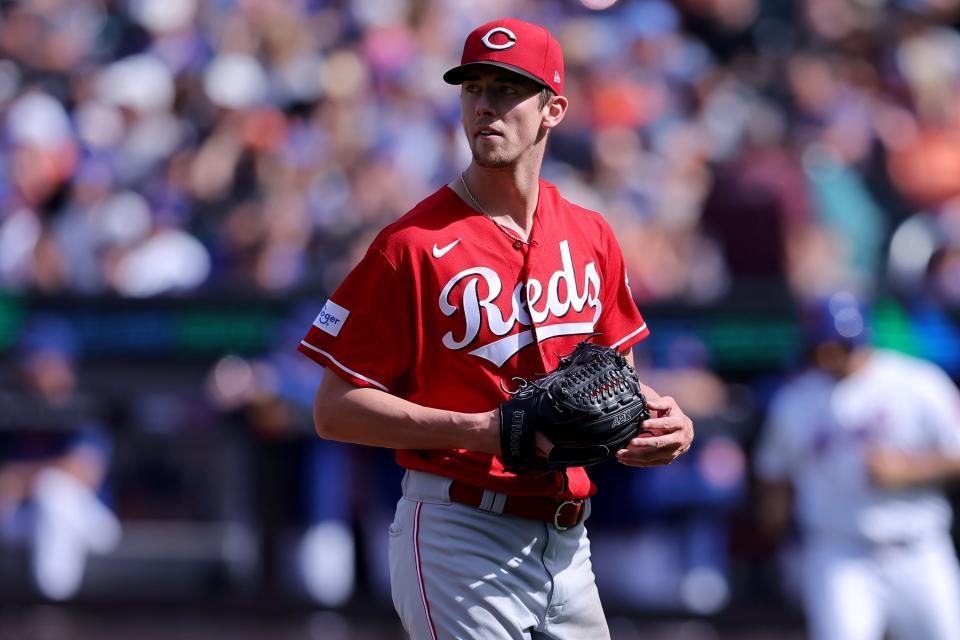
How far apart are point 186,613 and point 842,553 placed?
3.98 m

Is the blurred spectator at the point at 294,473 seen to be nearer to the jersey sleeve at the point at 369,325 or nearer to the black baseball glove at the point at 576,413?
the jersey sleeve at the point at 369,325

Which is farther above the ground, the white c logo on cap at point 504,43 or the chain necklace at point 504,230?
the white c logo on cap at point 504,43

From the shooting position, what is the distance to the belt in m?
3.77

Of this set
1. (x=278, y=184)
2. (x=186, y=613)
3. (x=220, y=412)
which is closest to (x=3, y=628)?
(x=186, y=613)

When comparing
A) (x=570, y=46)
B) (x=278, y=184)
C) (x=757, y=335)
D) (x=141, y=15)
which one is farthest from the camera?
(x=141, y=15)

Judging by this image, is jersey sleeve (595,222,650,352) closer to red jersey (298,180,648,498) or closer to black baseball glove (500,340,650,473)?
red jersey (298,180,648,498)

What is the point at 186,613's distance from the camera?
8695 mm

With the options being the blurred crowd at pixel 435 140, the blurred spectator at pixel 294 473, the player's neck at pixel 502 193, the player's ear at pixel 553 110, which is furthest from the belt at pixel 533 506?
the blurred spectator at pixel 294 473

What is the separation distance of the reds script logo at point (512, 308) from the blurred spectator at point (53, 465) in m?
5.69

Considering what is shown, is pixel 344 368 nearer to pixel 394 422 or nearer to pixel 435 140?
pixel 394 422

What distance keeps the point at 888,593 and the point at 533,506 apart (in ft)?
10.7

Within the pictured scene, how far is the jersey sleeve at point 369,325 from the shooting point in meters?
3.69

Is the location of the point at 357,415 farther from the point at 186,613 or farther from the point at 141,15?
the point at 141,15

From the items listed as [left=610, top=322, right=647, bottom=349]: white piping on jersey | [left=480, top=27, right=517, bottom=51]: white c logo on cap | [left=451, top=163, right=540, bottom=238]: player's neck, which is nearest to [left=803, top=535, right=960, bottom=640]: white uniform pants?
[left=610, top=322, right=647, bottom=349]: white piping on jersey
